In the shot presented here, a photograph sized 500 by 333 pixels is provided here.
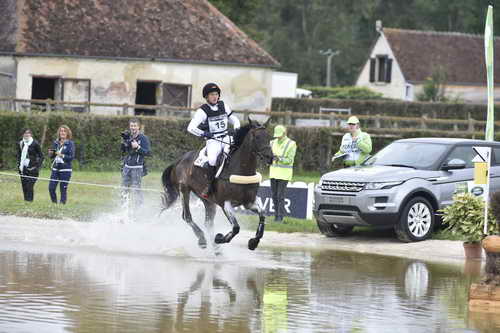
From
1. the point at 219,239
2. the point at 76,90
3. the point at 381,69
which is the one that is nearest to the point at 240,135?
the point at 219,239

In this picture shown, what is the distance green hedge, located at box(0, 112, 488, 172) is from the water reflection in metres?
16.6

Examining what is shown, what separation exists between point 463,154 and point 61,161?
8035 mm

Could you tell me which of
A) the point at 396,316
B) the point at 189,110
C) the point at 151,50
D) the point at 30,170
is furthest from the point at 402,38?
the point at 396,316

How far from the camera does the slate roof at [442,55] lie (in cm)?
7669

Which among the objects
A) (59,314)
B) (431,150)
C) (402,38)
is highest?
(402,38)

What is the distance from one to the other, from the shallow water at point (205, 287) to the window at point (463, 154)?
10.9ft

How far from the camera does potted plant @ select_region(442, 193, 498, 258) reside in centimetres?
1639

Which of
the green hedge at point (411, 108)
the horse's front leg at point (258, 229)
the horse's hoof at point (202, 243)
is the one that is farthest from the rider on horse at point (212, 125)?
the green hedge at point (411, 108)

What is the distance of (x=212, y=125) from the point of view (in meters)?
16.9

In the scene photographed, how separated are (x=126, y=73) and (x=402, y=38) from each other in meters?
38.2

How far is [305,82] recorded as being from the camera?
331 feet

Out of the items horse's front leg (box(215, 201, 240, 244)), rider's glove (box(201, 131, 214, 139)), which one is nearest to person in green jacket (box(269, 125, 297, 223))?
rider's glove (box(201, 131, 214, 139))

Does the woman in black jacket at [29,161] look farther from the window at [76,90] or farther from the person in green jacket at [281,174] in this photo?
the window at [76,90]

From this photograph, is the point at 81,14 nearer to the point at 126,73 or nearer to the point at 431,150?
the point at 126,73
